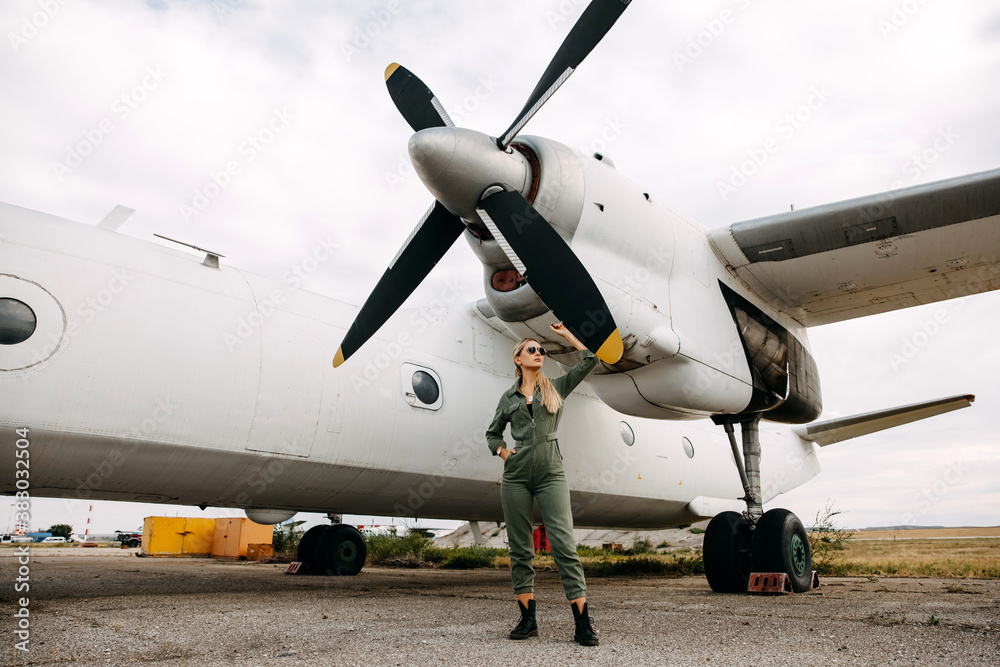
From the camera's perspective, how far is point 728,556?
6785 mm

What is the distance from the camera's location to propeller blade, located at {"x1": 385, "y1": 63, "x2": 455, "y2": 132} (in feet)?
18.7

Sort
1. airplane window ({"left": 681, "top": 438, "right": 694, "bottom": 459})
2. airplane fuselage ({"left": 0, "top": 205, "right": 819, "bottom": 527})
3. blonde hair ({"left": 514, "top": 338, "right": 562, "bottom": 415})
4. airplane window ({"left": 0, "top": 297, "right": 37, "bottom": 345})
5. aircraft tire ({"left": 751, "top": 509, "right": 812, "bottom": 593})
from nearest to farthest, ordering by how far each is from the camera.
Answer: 1. blonde hair ({"left": 514, "top": 338, "right": 562, "bottom": 415})
2. airplane window ({"left": 0, "top": 297, "right": 37, "bottom": 345})
3. airplane fuselage ({"left": 0, "top": 205, "right": 819, "bottom": 527})
4. aircraft tire ({"left": 751, "top": 509, "right": 812, "bottom": 593})
5. airplane window ({"left": 681, "top": 438, "right": 694, "bottom": 459})

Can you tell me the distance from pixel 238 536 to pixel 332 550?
7.95 metres

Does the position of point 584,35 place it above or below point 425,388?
above

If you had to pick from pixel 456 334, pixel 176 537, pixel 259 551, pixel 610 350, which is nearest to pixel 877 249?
pixel 610 350

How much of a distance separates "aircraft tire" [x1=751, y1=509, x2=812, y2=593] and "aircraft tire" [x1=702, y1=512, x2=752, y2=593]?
0.55ft

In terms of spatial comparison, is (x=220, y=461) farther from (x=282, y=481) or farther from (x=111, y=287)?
(x=111, y=287)

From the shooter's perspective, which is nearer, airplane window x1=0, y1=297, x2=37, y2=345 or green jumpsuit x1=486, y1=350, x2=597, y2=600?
green jumpsuit x1=486, y1=350, x2=597, y2=600

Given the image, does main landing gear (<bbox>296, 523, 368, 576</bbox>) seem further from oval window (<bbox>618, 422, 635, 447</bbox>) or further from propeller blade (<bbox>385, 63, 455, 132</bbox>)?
propeller blade (<bbox>385, 63, 455, 132</bbox>)

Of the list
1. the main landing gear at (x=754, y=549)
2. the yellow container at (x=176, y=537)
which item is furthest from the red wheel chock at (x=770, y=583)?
the yellow container at (x=176, y=537)

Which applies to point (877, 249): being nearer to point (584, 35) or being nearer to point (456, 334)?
point (584, 35)

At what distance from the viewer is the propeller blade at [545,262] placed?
4.73 meters

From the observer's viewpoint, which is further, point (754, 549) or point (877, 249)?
point (754, 549)

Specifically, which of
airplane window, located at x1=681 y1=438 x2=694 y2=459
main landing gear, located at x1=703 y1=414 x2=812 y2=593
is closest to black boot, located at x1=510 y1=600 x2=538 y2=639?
main landing gear, located at x1=703 y1=414 x2=812 y2=593
